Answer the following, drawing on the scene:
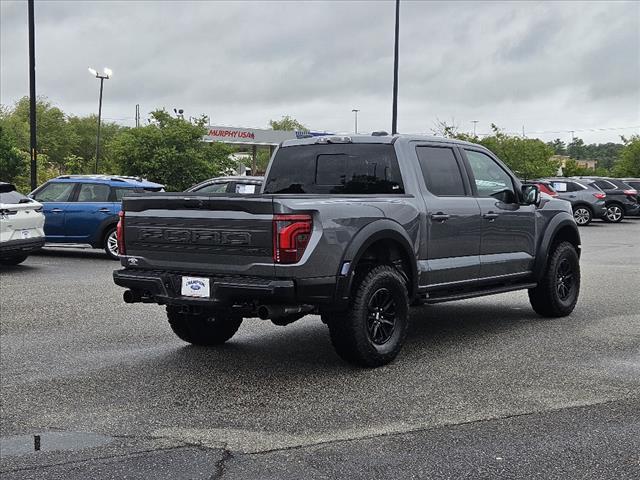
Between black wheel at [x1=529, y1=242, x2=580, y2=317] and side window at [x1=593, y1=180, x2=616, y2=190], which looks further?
side window at [x1=593, y1=180, x2=616, y2=190]

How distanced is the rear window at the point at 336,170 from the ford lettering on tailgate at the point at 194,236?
5.66 feet

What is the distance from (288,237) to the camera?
6.15m

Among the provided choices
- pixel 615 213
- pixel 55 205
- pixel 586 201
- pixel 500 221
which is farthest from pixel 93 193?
pixel 615 213

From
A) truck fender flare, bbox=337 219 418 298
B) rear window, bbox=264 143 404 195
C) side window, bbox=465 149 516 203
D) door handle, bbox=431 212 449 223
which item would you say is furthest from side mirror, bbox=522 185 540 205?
truck fender flare, bbox=337 219 418 298

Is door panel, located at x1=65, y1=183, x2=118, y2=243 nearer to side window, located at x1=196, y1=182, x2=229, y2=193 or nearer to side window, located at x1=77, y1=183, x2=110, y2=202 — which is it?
side window, located at x1=77, y1=183, x2=110, y2=202

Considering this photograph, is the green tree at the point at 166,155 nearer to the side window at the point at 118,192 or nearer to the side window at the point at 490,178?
the side window at the point at 118,192

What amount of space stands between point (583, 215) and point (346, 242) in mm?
25864

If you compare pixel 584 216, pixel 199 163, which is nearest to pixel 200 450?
pixel 584 216

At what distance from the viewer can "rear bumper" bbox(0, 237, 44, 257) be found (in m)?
13.6

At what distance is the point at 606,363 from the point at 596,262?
9.51 metres

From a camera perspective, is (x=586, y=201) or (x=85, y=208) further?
(x=586, y=201)

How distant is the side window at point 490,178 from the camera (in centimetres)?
846

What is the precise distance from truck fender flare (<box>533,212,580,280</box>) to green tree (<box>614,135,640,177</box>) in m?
64.4

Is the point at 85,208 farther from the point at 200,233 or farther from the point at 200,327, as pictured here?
the point at 200,233
